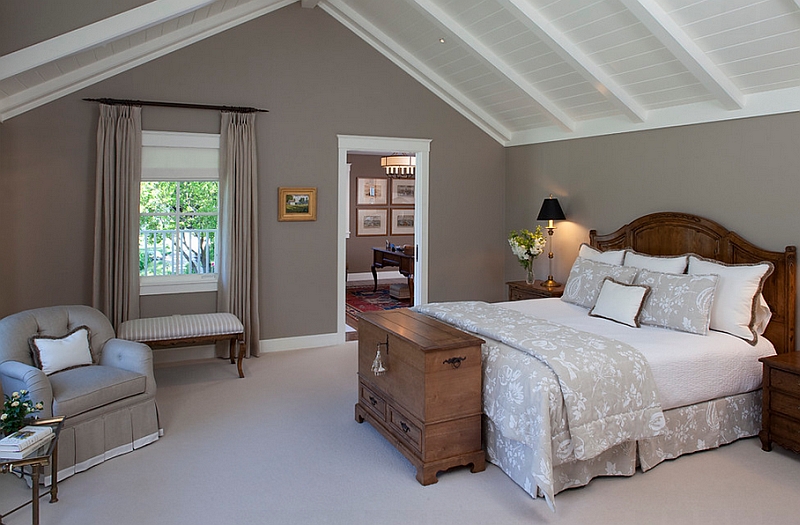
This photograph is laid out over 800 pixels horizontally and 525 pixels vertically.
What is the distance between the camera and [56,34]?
3.67m

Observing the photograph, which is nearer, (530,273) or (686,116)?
(686,116)

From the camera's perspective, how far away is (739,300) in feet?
12.6

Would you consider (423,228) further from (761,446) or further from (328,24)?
(761,446)

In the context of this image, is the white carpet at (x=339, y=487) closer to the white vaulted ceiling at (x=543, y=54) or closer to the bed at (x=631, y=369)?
the bed at (x=631, y=369)

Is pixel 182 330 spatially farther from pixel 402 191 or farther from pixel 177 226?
pixel 402 191

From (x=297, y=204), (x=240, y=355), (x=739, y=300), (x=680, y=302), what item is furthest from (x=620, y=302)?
(x=297, y=204)

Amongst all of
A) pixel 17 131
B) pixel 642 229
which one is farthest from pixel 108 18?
A: pixel 642 229

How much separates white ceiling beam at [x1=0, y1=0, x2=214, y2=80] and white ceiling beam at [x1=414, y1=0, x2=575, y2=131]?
71.4 inches

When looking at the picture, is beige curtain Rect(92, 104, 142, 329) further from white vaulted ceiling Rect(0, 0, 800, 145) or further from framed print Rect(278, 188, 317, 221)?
framed print Rect(278, 188, 317, 221)

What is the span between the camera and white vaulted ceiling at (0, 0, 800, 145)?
12.0 ft

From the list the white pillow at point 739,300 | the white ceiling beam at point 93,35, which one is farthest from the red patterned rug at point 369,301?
the white pillow at point 739,300

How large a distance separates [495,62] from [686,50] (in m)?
1.73

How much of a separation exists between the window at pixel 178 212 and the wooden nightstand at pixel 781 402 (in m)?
4.47

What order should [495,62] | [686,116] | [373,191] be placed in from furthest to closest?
[373,191], [495,62], [686,116]
